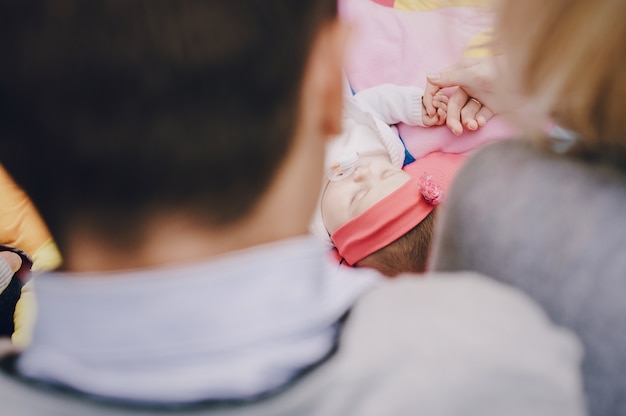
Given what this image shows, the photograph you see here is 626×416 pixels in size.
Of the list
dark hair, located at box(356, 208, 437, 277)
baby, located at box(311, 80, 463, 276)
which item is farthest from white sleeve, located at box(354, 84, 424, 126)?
dark hair, located at box(356, 208, 437, 277)

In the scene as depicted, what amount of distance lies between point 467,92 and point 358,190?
1.05 ft

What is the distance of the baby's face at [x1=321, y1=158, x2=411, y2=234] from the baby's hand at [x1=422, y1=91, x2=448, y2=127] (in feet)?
0.46

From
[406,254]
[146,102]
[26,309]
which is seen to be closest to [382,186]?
[406,254]

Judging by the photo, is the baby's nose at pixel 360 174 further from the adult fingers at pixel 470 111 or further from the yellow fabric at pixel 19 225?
the yellow fabric at pixel 19 225

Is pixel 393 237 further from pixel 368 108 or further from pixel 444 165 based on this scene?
pixel 368 108

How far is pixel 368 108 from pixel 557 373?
107 centimetres

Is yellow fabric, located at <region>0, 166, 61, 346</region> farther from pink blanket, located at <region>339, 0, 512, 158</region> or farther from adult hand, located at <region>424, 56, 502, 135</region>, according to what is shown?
adult hand, located at <region>424, 56, 502, 135</region>

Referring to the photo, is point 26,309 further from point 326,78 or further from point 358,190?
point 326,78

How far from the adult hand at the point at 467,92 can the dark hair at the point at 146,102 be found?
937mm

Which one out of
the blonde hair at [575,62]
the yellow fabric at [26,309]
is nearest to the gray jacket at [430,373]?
the blonde hair at [575,62]

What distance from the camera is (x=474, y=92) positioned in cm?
126

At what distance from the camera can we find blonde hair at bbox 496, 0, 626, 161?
39cm

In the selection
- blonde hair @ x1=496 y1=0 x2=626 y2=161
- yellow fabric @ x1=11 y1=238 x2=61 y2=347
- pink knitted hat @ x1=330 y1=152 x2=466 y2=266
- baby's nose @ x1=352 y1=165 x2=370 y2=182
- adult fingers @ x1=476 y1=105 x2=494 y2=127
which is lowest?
pink knitted hat @ x1=330 y1=152 x2=466 y2=266

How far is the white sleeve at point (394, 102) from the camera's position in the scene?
1.34m
